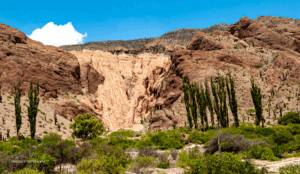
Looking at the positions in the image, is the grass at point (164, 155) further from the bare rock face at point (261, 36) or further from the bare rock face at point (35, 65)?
the bare rock face at point (261, 36)

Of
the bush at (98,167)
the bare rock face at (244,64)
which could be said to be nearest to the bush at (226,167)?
the bush at (98,167)

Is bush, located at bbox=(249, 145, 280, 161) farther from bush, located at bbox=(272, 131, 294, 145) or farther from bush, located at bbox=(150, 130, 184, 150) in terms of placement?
bush, located at bbox=(150, 130, 184, 150)

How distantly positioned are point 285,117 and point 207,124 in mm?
10055

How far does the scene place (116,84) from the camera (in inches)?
2282

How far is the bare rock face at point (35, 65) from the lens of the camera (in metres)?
39.2

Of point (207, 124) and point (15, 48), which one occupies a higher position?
point (15, 48)

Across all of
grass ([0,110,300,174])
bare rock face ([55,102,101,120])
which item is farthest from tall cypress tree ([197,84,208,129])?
bare rock face ([55,102,101,120])

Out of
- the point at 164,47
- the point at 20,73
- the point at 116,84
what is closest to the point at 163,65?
the point at 164,47

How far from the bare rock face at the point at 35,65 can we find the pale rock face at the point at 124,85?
23.5 feet

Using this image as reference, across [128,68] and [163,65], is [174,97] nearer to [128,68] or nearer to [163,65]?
[163,65]

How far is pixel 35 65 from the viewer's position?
43.6 metres

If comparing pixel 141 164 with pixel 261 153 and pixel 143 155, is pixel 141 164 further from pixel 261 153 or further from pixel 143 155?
pixel 261 153

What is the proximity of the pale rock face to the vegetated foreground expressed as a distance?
0.90ft

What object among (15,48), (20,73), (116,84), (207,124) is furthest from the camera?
(116,84)
